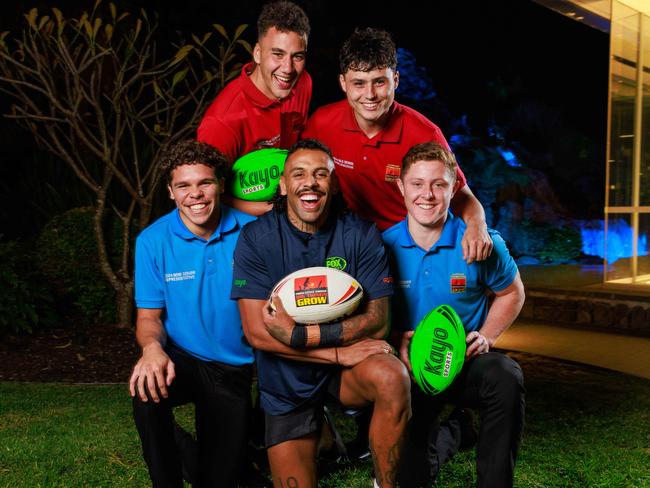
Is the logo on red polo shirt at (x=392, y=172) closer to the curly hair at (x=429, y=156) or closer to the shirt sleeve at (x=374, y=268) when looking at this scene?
the curly hair at (x=429, y=156)

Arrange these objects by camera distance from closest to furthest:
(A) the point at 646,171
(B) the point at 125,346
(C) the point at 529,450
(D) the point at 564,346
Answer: (C) the point at 529,450 → (B) the point at 125,346 → (D) the point at 564,346 → (A) the point at 646,171

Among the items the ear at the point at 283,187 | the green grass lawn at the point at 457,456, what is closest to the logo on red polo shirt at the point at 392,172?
the ear at the point at 283,187

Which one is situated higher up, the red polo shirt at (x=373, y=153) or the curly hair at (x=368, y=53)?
the curly hair at (x=368, y=53)

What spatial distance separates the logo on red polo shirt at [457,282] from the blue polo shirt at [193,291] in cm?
92

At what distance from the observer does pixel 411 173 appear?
298 cm

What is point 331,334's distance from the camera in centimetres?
266

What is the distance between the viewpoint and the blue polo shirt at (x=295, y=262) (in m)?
2.80

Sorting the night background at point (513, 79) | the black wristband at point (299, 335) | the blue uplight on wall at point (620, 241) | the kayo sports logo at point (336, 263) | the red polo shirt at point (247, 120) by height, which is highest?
the night background at point (513, 79)

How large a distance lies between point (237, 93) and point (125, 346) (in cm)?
319

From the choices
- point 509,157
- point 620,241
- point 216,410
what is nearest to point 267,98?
point 216,410

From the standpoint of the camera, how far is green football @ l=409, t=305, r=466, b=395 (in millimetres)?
2707

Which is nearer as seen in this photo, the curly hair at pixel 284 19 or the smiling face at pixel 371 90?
the smiling face at pixel 371 90

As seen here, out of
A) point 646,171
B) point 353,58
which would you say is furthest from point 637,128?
point 353,58

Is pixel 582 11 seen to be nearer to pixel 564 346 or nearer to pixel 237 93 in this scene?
pixel 564 346
